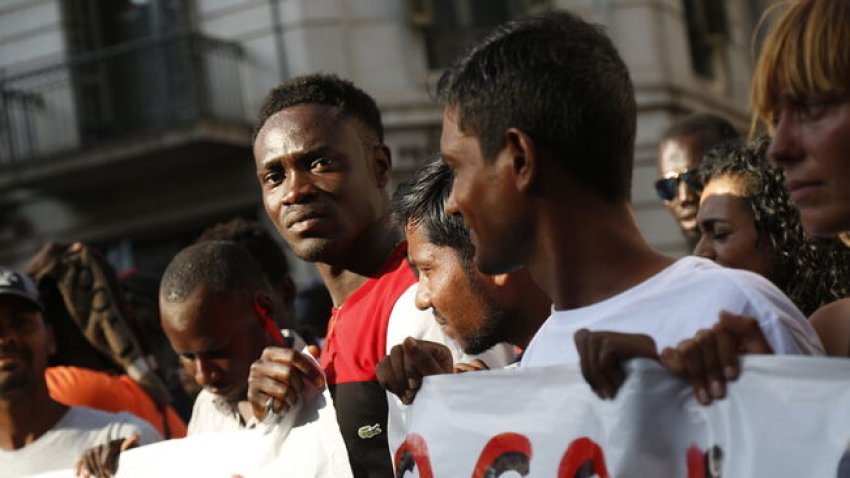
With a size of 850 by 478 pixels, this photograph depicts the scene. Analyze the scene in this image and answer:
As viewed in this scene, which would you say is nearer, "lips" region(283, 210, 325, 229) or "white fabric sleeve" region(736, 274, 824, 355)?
"white fabric sleeve" region(736, 274, 824, 355)

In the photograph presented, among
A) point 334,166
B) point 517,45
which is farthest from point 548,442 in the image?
point 334,166

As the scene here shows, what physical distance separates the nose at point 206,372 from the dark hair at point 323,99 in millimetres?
649

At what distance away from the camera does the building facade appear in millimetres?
13805

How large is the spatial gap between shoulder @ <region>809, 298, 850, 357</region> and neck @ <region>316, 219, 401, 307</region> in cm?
141

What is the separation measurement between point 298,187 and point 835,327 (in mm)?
1550

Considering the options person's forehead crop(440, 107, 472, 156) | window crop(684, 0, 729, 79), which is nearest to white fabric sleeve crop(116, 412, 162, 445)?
person's forehead crop(440, 107, 472, 156)

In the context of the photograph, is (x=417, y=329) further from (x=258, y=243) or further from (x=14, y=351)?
(x=258, y=243)

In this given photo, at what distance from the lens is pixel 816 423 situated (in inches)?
87.7

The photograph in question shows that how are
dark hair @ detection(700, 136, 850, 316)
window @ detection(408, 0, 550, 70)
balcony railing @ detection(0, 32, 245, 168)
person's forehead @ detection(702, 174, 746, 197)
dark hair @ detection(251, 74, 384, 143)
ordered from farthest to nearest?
window @ detection(408, 0, 550, 70)
balcony railing @ detection(0, 32, 245, 168)
person's forehead @ detection(702, 174, 746, 197)
dark hair @ detection(251, 74, 384, 143)
dark hair @ detection(700, 136, 850, 316)

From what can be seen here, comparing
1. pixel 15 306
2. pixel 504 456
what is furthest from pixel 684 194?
pixel 504 456


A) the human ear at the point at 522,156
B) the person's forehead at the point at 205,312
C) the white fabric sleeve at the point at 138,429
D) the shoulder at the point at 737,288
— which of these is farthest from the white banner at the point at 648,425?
the white fabric sleeve at the point at 138,429

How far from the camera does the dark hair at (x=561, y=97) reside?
8.05 ft

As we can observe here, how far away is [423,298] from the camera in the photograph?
3221 mm

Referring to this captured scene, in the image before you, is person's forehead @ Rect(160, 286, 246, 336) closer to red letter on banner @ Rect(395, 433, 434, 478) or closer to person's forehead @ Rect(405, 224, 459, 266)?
person's forehead @ Rect(405, 224, 459, 266)
